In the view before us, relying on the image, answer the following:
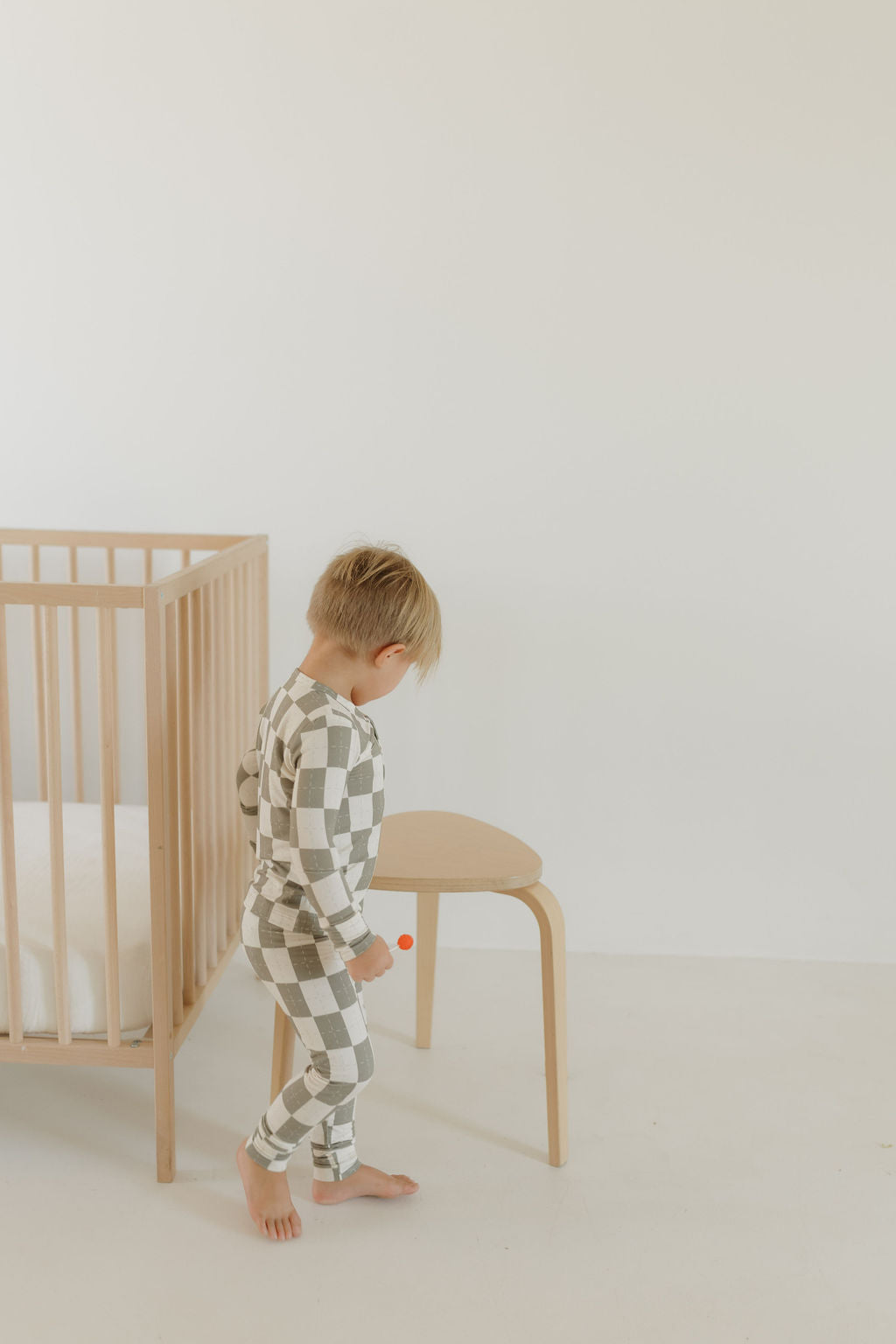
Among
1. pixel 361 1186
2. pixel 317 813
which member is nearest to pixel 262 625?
pixel 317 813

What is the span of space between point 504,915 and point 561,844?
0.61 ft

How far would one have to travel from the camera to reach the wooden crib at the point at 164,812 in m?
1.42

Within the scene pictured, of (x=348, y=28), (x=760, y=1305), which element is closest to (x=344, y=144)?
(x=348, y=28)

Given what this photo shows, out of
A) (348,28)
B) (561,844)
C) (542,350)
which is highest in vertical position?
(348,28)

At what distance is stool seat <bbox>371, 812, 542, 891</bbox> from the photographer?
154 centimetres

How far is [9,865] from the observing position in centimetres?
146

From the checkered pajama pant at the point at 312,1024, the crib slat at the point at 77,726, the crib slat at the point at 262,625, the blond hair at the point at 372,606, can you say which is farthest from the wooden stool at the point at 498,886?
the crib slat at the point at 77,726

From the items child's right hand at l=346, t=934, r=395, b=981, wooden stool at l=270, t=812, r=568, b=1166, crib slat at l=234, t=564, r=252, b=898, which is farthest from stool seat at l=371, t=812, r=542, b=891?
crib slat at l=234, t=564, r=252, b=898

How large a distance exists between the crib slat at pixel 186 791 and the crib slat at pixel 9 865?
0.22 m

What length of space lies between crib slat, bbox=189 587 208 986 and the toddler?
21 cm

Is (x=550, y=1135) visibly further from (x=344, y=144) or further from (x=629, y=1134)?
(x=344, y=144)

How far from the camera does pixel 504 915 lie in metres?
2.29

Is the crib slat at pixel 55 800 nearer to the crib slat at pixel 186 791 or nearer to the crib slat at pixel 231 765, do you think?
the crib slat at pixel 186 791

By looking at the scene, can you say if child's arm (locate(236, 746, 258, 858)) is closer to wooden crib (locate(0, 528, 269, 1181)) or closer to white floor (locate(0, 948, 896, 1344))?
wooden crib (locate(0, 528, 269, 1181))
